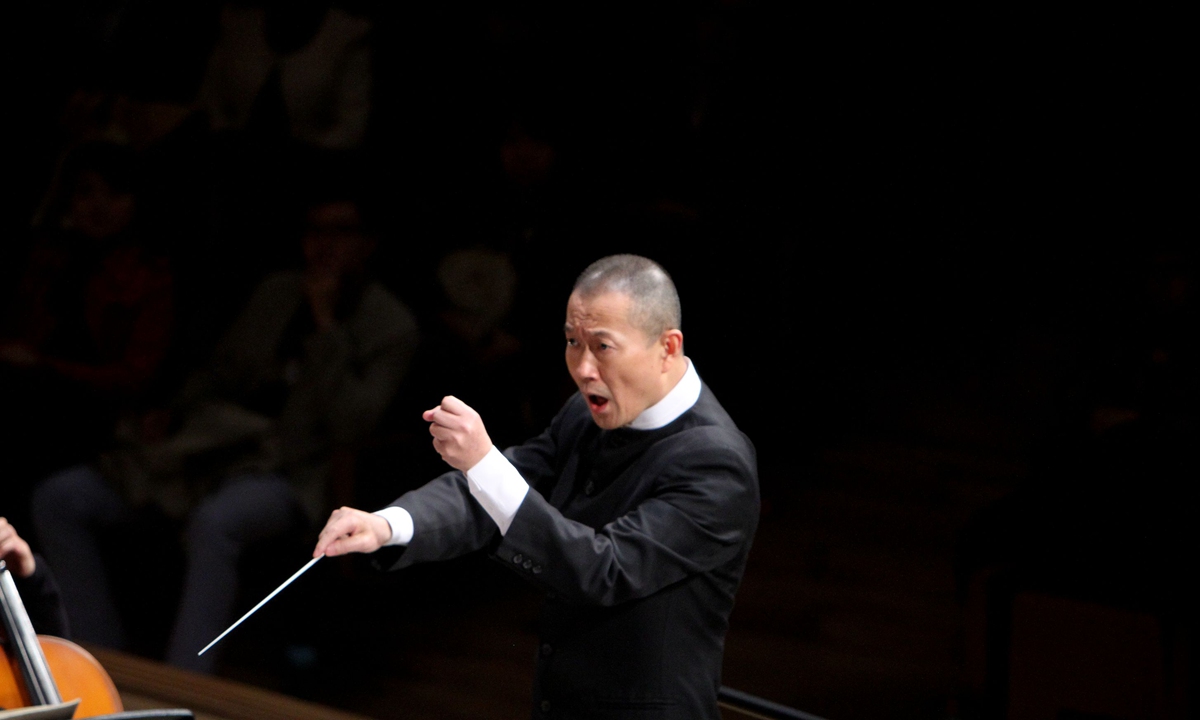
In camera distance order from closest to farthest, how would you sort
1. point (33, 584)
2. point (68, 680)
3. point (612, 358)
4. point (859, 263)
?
point (612, 358), point (68, 680), point (33, 584), point (859, 263)

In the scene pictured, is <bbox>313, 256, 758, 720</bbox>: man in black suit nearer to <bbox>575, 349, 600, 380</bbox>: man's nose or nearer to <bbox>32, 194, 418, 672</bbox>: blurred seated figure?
<bbox>575, 349, 600, 380</bbox>: man's nose

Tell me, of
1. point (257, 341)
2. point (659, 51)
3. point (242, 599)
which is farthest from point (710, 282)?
point (242, 599)

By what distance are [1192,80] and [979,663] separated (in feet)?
4.46

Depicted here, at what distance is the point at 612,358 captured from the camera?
5.93 ft

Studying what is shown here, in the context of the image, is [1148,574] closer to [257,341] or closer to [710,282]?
[710,282]

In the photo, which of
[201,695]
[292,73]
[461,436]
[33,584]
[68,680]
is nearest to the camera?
[461,436]

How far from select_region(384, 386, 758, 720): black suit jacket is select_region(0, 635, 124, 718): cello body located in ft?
1.75

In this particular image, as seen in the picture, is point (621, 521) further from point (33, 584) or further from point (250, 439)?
point (250, 439)

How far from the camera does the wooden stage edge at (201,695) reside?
347cm

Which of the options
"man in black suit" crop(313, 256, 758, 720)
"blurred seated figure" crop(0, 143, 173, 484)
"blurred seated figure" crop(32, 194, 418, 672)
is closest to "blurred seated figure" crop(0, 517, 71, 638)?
"man in black suit" crop(313, 256, 758, 720)

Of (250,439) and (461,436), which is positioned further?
(250,439)

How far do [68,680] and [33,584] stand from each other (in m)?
0.33

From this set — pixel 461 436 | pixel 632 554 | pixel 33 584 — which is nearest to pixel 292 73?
pixel 33 584

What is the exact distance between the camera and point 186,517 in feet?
12.1
